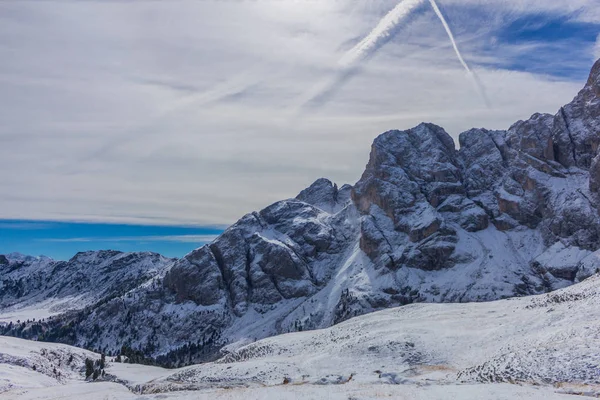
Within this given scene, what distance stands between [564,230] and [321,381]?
571 feet

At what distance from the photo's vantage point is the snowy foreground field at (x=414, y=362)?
38.3m

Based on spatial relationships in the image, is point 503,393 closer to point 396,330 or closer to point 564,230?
point 396,330

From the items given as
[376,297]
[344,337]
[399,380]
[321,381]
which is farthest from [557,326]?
[376,297]

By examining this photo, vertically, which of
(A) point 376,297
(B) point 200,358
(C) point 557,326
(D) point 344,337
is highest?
(C) point 557,326

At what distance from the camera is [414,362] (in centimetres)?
5681

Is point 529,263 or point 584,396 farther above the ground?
point 584,396

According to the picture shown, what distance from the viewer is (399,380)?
49031 millimetres

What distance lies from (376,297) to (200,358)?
78.9 metres

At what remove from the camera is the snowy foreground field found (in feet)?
126

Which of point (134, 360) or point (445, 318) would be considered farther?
point (134, 360)

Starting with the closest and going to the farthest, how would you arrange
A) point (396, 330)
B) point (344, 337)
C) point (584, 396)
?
point (584, 396), point (396, 330), point (344, 337)

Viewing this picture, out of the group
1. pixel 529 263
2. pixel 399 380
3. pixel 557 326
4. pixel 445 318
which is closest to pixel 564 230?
pixel 529 263

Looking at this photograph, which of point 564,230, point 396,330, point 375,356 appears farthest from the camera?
point 564,230

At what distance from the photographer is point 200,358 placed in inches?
7426
